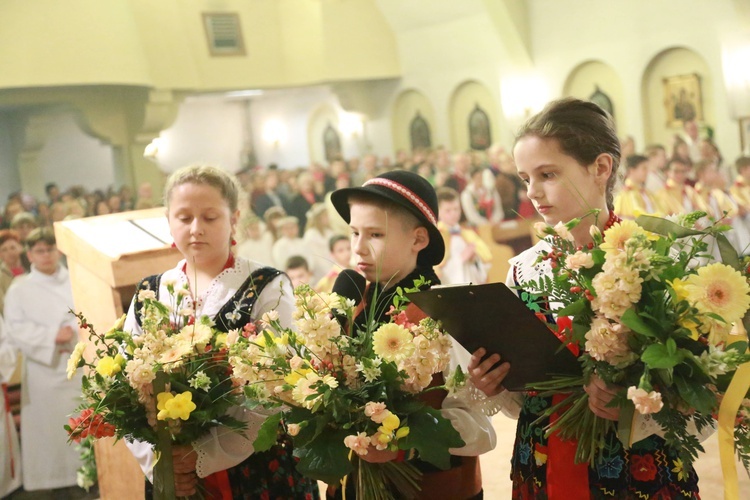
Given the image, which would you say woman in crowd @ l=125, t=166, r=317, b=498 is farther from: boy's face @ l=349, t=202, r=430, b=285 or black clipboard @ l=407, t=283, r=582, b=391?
black clipboard @ l=407, t=283, r=582, b=391

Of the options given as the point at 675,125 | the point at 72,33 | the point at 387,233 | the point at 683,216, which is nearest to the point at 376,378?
the point at 387,233

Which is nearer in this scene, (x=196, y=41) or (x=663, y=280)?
(x=663, y=280)

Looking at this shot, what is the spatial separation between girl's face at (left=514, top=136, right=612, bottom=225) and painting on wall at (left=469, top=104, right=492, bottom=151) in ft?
33.8

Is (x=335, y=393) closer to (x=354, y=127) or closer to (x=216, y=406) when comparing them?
(x=216, y=406)

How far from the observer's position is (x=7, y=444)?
6.86m

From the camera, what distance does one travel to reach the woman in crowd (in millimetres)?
2271

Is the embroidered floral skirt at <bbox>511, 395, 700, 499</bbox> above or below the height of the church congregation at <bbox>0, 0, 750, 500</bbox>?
below

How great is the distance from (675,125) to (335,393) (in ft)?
32.0

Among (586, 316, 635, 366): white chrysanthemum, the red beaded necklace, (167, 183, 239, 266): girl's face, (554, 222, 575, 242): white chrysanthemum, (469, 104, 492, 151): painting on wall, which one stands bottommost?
(586, 316, 635, 366): white chrysanthemum

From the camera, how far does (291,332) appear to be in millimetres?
1820

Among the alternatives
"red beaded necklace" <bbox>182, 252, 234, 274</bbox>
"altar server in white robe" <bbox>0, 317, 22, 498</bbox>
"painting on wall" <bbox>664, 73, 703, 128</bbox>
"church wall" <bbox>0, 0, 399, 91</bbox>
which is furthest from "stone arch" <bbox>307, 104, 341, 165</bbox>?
"red beaded necklace" <bbox>182, 252, 234, 274</bbox>

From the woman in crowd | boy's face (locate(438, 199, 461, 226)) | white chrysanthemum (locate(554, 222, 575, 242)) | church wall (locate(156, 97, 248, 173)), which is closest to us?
white chrysanthemum (locate(554, 222, 575, 242))

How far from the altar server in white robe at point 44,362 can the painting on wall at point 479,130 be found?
6.60 metres

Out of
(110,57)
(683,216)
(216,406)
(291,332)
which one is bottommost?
(216,406)
